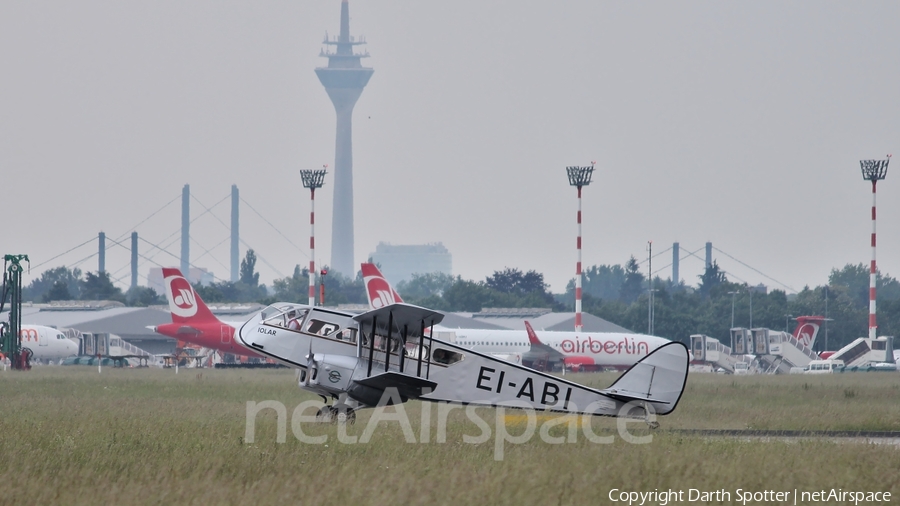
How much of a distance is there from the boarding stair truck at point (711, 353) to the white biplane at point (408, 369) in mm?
58998

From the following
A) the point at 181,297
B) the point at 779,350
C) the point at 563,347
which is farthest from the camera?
the point at 779,350

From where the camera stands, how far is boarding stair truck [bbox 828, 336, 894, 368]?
7706 cm

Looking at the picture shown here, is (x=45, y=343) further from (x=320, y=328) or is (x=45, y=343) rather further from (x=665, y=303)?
(x=665, y=303)

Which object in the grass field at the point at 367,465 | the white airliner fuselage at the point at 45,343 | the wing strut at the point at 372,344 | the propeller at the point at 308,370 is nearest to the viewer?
the grass field at the point at 367,465

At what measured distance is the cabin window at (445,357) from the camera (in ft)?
73.8

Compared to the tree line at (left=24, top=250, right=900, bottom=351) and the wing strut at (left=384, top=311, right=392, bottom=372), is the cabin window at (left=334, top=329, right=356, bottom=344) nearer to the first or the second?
the wing strut at (left=384, top=311, right=392, bottom=372)

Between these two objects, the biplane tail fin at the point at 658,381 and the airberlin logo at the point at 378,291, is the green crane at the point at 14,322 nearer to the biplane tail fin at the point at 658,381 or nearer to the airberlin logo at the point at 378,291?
the airberlin logo at the point at 378,291

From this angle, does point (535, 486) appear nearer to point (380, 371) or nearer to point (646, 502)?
point (646, 502)

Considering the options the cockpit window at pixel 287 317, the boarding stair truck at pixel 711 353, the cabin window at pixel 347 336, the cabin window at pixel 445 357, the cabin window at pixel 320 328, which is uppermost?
→ the cockpit window at pixel 287 317

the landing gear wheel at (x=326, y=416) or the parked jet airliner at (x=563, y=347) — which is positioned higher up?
the landing gear wheel at (x=326, y=416)

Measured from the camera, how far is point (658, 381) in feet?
76.6

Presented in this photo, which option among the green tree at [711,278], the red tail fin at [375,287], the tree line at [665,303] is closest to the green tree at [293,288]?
the tree line at [665,303]

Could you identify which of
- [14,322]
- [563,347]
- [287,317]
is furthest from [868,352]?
[287,317]

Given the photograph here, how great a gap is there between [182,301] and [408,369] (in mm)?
38832
